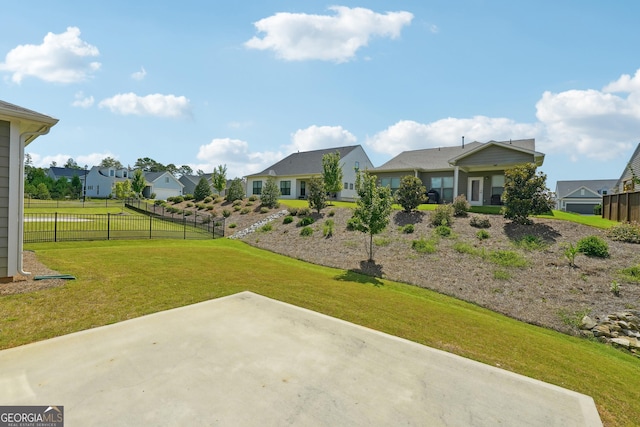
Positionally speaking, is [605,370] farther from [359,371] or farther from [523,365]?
[359,371]

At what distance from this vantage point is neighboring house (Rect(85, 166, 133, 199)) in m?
57.1

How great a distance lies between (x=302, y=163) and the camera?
124 ft

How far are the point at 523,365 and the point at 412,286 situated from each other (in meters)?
6.46

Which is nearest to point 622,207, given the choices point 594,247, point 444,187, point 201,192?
point 594,247

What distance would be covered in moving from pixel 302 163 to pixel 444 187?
18.0 m

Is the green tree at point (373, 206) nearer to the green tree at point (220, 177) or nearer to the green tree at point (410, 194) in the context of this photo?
the green tree at point (410, 194)

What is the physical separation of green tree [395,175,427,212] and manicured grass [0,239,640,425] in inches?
355

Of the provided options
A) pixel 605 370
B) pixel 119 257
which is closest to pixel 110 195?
pixel 119 257

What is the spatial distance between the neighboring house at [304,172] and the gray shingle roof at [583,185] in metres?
35.1

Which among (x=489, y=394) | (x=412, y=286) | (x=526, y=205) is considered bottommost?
(x=412, y=286)

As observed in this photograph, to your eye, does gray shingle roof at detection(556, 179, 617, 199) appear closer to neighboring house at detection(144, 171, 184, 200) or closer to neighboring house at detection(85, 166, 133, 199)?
neighboring house at detection(144, 171, 184, 200)

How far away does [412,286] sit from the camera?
11.4 metres

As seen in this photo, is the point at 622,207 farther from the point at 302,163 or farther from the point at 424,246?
the point at 302,163

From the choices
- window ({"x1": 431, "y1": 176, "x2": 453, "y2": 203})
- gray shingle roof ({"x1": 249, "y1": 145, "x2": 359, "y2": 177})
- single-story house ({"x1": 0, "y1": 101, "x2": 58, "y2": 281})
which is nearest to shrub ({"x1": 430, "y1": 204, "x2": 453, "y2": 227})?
window ({"x1": 431, "y1": 176, "x2": 453, "y2": 203})
